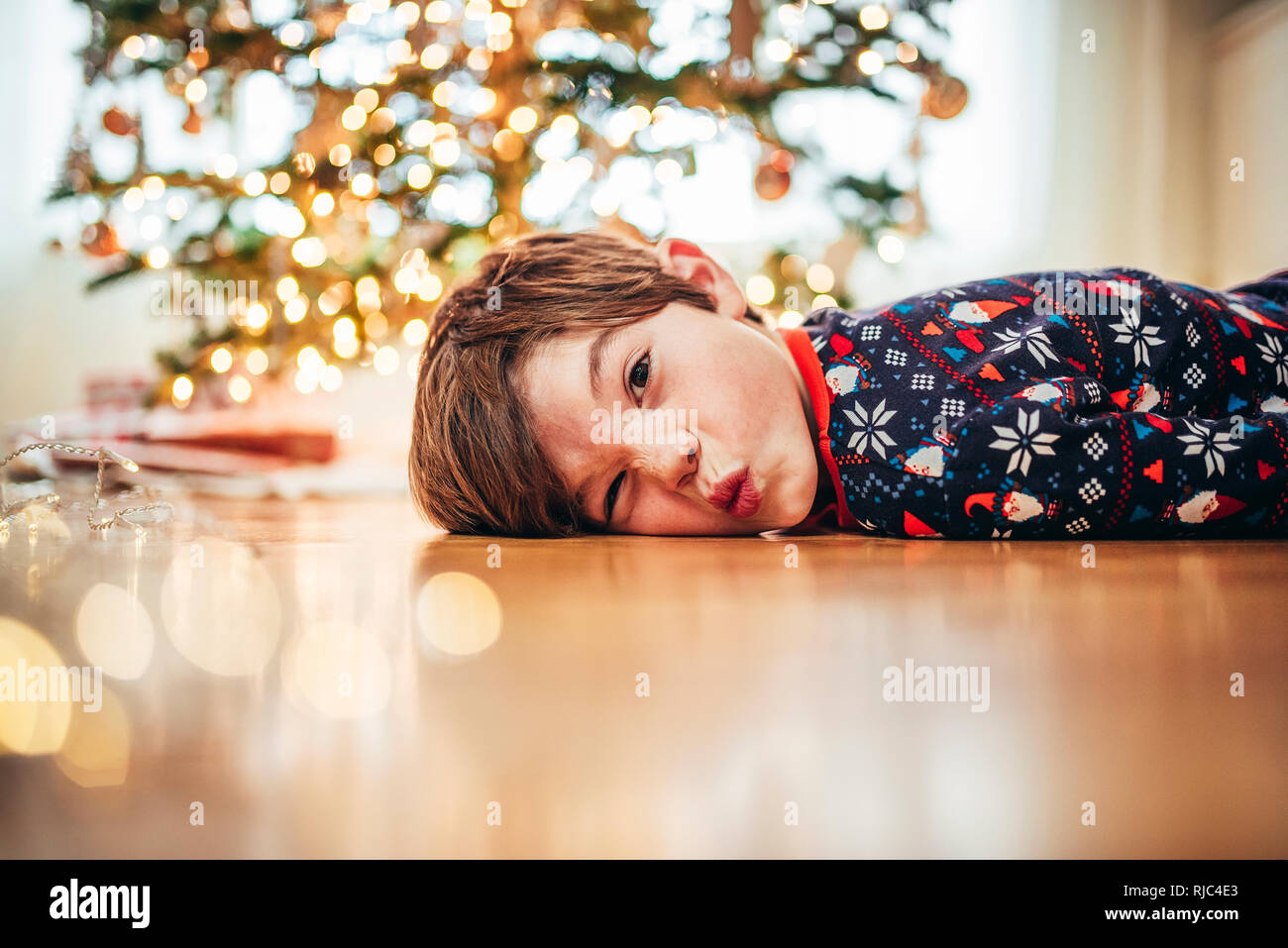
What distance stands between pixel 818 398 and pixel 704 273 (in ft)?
0.79

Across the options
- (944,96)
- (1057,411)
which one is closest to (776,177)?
(944,96)

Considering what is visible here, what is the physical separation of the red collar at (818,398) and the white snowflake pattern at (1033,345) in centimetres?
17

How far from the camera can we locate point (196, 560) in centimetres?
74

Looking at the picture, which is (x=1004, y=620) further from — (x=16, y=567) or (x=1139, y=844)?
(x=16, y=567)

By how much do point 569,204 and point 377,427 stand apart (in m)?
→ 1.35

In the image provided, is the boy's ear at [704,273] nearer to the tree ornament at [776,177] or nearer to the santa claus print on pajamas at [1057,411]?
the santa claus print on pajamas at [1057,411]

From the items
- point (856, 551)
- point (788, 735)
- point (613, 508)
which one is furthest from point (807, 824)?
point (613, 508)

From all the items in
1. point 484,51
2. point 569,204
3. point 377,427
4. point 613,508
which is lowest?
point 613,508

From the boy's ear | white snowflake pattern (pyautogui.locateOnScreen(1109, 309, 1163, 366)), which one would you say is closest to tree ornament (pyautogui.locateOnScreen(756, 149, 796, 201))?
the boy's ear

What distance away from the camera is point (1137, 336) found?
2.67 ft

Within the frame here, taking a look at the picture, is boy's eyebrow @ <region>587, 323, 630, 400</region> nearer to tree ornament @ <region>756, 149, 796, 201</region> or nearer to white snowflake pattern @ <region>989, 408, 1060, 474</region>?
white snowflake pattern @ <region>989, 408, 1060, 474</region>

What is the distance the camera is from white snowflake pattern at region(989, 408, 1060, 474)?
2.34 feet

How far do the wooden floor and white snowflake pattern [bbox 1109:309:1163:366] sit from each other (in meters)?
0.28

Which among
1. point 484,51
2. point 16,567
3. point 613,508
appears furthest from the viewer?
point 484,51
